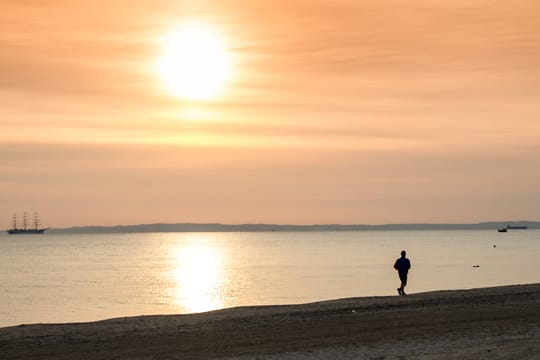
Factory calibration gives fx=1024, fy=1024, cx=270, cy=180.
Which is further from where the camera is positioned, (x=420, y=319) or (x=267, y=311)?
(x=267, y=311)

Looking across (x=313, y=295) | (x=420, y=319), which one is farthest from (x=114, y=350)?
(x=313, y=295)

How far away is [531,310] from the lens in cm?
3145

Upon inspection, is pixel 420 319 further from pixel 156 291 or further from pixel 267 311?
pixel 156 291

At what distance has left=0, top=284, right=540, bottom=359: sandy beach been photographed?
77.5 ft

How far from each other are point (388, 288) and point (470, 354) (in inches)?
2340

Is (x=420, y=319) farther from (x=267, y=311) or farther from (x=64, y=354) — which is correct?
(x=64, y=354)

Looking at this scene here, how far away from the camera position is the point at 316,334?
→ 27.5m

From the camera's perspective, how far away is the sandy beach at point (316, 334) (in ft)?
77.5

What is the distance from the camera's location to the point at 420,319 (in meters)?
29.8

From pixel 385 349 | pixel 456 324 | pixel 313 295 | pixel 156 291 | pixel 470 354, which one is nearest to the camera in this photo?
pixel 470 354

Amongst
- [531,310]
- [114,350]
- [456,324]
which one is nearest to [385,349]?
[456,324]

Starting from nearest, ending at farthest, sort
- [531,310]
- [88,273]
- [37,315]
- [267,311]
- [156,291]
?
1. [531,310]
2. [267,311]
3. [37,315]
4. [156,291]
5. [88,273]

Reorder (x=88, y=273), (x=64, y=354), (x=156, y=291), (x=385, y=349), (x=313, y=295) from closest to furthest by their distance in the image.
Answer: (x=385, y=349) → (x=64, y=354) → (x=313, y=295) → (x=156, y=291) → (x=88, y=273)

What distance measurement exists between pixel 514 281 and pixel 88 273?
52.4 metres
